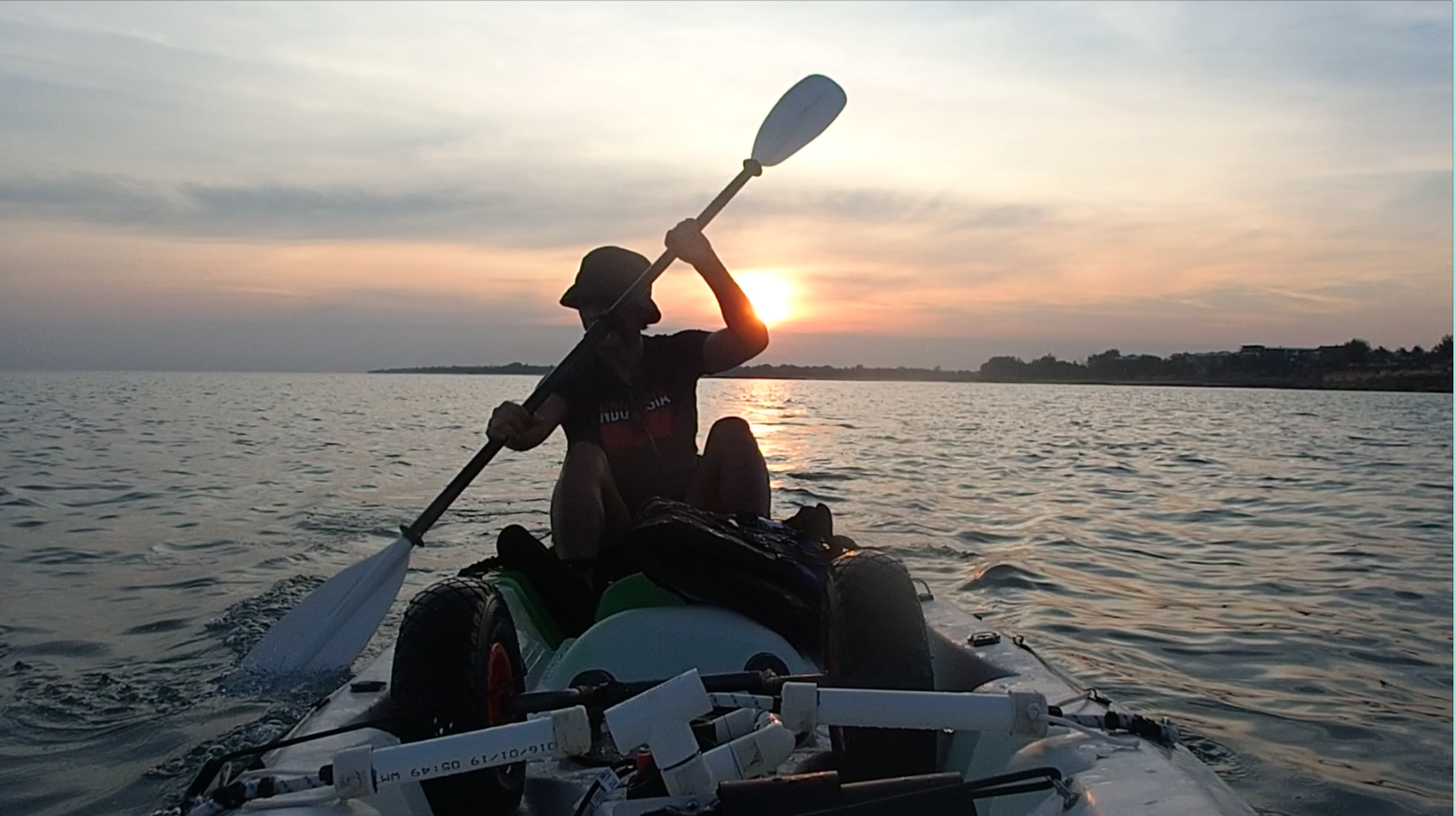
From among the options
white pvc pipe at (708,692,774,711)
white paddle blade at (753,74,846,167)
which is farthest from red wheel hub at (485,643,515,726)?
white paddle blade at (753,74,846,167)

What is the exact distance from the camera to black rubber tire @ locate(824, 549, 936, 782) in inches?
97.5

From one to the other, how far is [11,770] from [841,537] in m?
3.03

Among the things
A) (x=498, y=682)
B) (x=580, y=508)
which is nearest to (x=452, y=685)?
(x=498, y=682)

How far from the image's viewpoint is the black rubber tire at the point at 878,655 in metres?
2.48

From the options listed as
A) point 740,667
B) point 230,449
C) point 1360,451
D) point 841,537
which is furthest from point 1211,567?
point 230,449

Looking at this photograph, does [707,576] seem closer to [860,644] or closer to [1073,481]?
[860,644]

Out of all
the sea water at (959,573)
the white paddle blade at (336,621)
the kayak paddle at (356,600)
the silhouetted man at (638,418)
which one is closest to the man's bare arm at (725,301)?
the silhouetted man at (638,418)

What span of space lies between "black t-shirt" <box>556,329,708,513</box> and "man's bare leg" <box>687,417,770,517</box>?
1.50 ft

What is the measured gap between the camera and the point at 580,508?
148 inches

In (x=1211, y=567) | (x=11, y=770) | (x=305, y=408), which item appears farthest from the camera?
(x=305, y=408)

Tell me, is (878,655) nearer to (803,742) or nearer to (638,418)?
(803,742)

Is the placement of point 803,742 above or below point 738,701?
below

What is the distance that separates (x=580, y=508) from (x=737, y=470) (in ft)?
1.84

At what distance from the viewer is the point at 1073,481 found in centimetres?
1359
